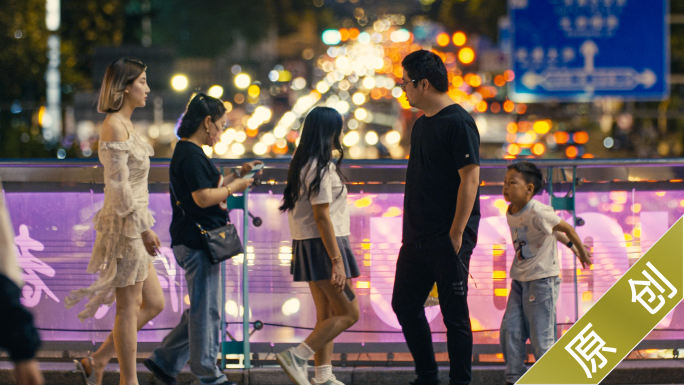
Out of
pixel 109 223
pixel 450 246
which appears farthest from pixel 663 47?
pixel 109 223

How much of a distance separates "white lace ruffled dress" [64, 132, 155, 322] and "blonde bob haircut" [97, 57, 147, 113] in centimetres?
20

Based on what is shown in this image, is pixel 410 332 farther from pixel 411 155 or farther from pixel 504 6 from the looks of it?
pixel 504 6

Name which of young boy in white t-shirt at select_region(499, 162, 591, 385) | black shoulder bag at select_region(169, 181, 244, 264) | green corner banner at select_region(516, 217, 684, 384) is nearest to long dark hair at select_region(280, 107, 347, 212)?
black shoulder bag at select_region(169, 181, 244, 264)

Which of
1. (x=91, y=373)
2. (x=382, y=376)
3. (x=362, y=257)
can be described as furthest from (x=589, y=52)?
(x=91, y=373)

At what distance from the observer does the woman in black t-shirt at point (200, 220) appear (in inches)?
162

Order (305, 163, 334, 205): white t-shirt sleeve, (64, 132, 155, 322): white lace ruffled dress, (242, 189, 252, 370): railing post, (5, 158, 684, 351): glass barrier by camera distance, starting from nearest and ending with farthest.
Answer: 1. (64, 132, 155, 322): white lace ruffled dress
2. (305, 163, 334, 205): white t-shirt sleeve
3. (242, 189, 252, 370): railing post
4. (5, 158, 684, 351): glass barrier

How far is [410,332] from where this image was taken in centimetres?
414

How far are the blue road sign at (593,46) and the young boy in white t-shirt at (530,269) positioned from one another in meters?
9.34

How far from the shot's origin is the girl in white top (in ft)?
13.3

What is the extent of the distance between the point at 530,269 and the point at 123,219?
2380 mm

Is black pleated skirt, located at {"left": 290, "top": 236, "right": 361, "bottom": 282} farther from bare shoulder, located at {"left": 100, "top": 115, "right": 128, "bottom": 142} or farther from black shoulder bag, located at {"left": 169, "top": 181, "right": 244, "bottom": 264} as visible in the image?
bare shoulder, located at {"left": 100, "top": 115, "right": 128, "bottom": 142}

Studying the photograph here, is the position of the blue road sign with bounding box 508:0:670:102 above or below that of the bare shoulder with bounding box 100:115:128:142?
above

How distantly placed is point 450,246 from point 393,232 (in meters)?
1.25

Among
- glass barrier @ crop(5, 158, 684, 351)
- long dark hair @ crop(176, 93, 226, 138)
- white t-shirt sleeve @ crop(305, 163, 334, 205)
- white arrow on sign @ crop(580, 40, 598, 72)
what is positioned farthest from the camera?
white arrow on sign @ crop(580, 40, 598, 72)
